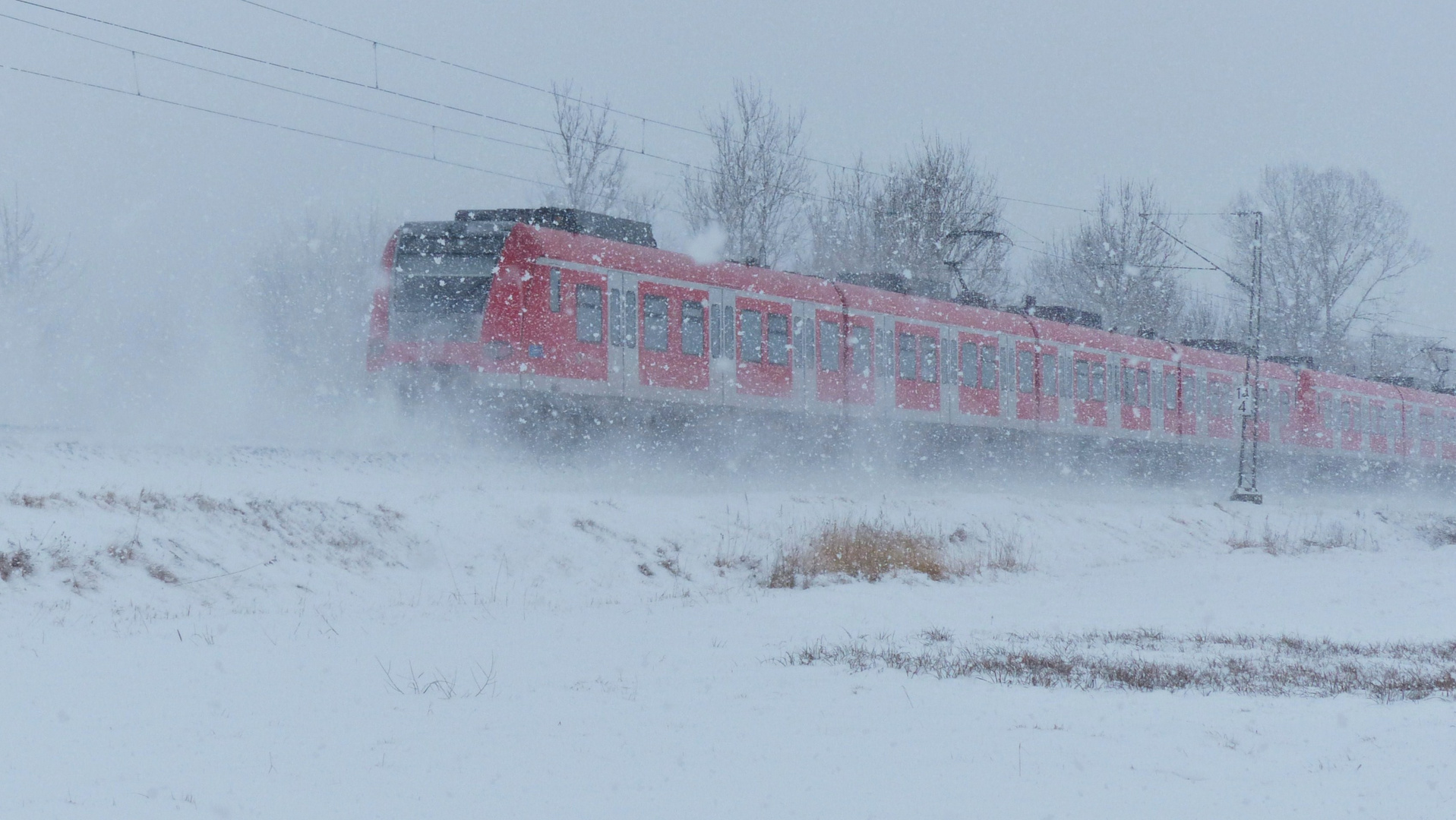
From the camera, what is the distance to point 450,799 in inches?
190

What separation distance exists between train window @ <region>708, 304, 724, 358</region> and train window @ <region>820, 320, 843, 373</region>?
7.62 feet

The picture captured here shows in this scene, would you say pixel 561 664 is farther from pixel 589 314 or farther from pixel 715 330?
pixel 715 330

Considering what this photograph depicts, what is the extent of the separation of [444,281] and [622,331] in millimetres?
2348

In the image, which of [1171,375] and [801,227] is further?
[801,227]

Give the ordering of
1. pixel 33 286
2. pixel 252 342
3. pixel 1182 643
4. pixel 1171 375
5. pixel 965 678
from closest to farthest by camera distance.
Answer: pixel 965 678, pixel 1182 643, pixel 1171 375, pixel 33 286, pixel 252 342

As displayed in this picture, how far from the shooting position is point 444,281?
17609 millimetres

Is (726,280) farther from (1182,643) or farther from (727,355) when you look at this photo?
(1182,643)

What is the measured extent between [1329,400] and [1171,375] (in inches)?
327

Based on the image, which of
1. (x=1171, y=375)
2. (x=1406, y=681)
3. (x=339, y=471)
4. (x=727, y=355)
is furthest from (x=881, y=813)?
(x=1171, y=375)

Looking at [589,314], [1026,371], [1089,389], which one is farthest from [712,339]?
[1089,389]

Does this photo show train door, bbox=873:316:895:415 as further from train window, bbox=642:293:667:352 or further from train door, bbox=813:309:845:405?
train window, bbox=642:293:667:352

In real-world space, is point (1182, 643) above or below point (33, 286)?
below

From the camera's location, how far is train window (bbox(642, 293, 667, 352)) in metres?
18.3

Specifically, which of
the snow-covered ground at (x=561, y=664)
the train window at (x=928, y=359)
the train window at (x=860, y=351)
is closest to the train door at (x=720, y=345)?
the snow-covered ground at (x=561, y=664)
